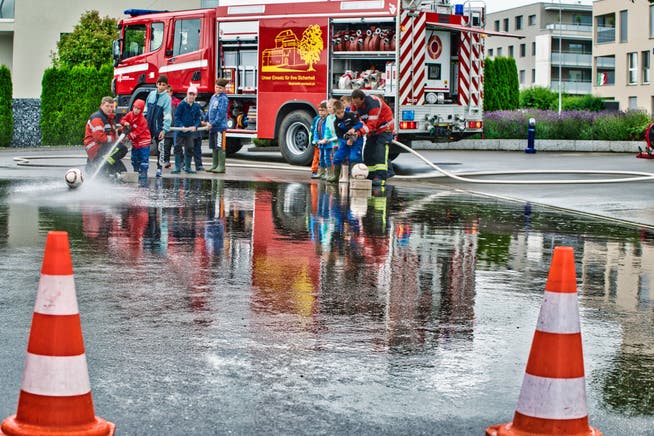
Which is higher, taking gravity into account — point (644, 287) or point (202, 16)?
point (202, 16)

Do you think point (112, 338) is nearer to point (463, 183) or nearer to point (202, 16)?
point (463, 183)

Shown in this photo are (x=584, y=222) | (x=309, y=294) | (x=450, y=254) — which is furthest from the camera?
(x=584, y=222)

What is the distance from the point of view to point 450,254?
35.2 ft

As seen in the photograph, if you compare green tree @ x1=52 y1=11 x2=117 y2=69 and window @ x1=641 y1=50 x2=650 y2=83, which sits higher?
window @ x1=641 y1=50 x2=650 y2=83

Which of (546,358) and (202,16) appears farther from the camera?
(202,16)

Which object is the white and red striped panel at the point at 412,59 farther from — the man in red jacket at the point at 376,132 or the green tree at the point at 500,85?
the green tree at the point at 500,85

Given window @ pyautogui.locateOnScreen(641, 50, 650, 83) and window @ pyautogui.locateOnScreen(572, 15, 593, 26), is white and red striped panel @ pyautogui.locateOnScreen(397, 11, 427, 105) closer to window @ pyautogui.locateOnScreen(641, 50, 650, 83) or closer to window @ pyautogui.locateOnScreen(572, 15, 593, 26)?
window @ pyautogui.locateOnScreen(641, 50, 650, 83)

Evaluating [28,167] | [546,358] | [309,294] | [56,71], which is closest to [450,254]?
[309,294]

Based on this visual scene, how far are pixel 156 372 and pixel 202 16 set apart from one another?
20367 mm

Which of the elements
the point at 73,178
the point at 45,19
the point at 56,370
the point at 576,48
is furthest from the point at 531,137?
the point at 576,48

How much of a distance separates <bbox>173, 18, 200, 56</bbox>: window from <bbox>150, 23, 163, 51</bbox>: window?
484 mm

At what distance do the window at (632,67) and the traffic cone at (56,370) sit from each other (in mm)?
70788

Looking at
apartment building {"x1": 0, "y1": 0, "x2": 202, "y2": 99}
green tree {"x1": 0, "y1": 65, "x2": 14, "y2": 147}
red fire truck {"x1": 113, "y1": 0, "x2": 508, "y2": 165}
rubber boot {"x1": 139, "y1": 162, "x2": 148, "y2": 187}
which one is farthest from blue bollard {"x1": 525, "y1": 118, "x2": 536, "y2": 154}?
apartment building {"x1": 0, "y1": 0, "x2": 202, "y2": 99}

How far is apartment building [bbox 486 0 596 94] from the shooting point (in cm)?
10919
